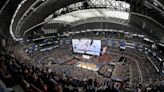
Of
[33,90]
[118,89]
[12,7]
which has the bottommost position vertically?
[118,89]

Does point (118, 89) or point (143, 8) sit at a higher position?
point (143, 8)

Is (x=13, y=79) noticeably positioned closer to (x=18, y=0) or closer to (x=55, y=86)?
(x=55, y=86)

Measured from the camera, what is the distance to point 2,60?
1766cm

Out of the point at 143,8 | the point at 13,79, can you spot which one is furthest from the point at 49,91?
the point at 143,8

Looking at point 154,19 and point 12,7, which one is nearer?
point 12,7

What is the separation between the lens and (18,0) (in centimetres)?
4259

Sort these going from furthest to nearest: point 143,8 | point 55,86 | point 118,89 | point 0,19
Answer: point 143,8, point 0,19, point 118,89, point 55,86

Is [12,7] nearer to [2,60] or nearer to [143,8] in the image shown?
[143,8]

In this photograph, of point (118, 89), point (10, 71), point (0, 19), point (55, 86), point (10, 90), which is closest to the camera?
point (10, 90)

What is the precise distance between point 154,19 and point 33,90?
1495 inches

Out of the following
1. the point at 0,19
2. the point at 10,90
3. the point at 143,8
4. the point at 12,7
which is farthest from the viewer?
the point at 143,8

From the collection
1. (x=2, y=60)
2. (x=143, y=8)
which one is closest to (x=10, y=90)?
(x=2, y=60)

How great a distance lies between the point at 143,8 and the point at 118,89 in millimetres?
31881

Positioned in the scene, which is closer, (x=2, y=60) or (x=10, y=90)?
(x=10, y=90)
